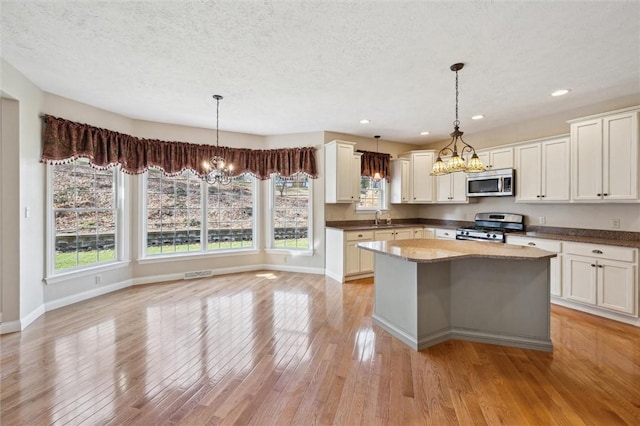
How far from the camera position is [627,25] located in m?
2.21

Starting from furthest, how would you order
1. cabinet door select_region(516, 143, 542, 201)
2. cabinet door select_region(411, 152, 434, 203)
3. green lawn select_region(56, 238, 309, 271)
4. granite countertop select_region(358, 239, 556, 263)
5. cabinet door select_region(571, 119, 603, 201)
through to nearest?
cabinet door select_region(411, 152, 434, 203) → cabinet door select_region(516, 143, 542, 201) → green lawn select_region(56, 238, 309, 271) → cabinet door select_region(571, 119, 603, 201) → granite countertop select_region(358, 239, 556, 263)

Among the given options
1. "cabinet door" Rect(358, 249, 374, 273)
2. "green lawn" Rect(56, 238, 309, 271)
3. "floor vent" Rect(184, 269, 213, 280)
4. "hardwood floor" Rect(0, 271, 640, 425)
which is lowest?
"hardwood floor" Rect(0, 271, 640, 425)

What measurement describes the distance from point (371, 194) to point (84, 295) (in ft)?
16.6

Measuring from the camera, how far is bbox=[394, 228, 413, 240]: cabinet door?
5391 millimetres

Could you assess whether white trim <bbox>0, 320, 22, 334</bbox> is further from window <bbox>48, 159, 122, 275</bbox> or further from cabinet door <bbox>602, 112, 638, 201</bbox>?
cabinet door <bbox>602, 112, 638, 201</bbox>

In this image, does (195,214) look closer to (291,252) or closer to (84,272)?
(84,272)

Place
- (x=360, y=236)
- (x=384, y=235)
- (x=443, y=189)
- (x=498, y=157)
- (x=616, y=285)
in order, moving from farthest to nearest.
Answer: (x=443, y=189) < (x=384, y=235) < (x=360, y=236) < (x=498, y=157) < (x=616, y=285)

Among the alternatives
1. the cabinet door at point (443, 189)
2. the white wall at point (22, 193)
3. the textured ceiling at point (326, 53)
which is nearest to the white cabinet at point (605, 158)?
the textured ceiling at point (326, 53)

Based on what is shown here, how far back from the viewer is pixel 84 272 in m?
3.94

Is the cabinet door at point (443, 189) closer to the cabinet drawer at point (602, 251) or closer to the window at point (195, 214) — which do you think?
the cabinet drawer at point (602, 251)

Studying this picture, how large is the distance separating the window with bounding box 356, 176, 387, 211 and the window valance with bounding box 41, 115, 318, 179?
114 cm

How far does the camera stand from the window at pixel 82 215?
146 inches

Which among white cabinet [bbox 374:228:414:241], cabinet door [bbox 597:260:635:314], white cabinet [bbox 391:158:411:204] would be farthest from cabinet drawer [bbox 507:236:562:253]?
white cabinet [bbox 391:158:411:204]

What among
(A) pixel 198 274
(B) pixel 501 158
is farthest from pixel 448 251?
(A) pixel 198 274
